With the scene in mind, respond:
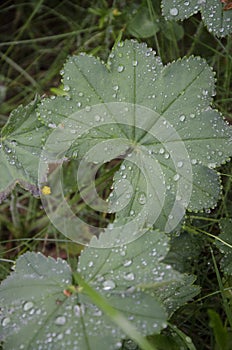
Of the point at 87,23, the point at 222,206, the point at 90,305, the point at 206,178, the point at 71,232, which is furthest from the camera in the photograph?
the point at 87,23

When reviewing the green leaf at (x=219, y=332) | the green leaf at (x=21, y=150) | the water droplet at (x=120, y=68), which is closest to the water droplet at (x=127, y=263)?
the green leaf at (x=219, y=332)

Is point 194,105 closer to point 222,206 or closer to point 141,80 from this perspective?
point 141,80

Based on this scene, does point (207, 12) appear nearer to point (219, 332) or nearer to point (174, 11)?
point (174, 11)

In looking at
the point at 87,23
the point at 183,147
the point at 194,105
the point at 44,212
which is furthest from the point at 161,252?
the point at 87,23

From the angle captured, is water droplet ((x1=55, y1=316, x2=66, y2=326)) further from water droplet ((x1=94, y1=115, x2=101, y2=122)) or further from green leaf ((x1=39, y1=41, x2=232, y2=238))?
water droplet ((x1=94, y1=115, x2=101, y2=122))

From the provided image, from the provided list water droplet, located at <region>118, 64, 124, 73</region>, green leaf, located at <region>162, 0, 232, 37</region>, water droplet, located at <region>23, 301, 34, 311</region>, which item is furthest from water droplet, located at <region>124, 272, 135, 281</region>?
green leaf, located at <region>162, 0, 232, 37</region>

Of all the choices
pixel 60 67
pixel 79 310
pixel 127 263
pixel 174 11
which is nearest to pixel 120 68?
pixel 174 11
